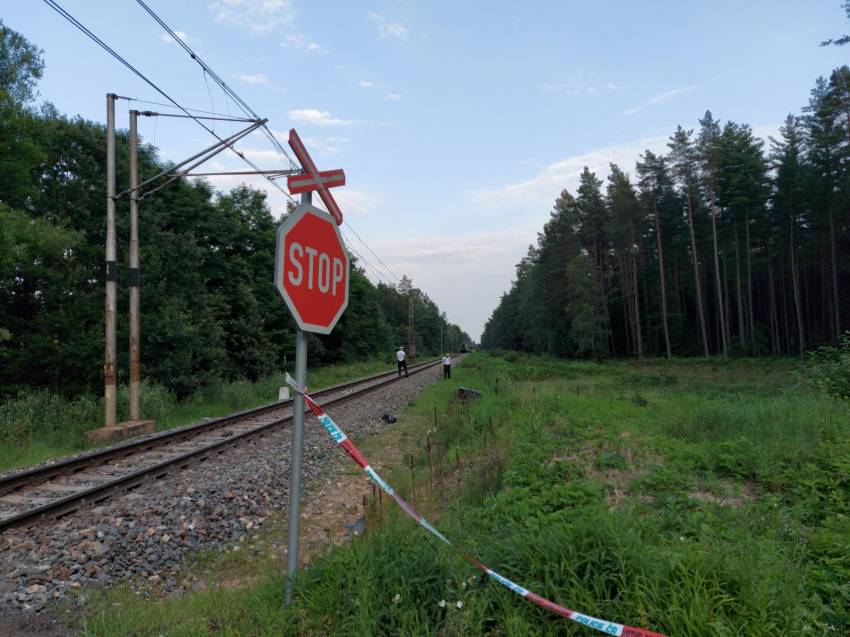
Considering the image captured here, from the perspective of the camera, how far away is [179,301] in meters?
17.0

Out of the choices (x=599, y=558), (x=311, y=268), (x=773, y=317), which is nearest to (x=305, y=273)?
(x=311, y=268)

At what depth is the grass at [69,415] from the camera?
31.1 ft

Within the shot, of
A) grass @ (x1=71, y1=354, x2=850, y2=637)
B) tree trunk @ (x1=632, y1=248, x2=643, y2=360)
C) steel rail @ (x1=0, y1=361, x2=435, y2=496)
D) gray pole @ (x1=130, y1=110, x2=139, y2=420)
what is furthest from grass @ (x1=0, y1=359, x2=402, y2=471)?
tree trunk @ (x1=632, y1=248, x2=643, y2=360)

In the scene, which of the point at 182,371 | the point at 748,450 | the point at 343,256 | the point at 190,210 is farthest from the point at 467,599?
the point at 190,210

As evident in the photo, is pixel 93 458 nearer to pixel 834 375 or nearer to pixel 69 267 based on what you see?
pixel 69 267

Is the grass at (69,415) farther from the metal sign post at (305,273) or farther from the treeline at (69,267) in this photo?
the metal sign post at (305,273)

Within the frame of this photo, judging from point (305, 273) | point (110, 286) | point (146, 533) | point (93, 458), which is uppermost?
point (110, 286)

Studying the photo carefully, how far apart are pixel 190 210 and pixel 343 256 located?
2693cm

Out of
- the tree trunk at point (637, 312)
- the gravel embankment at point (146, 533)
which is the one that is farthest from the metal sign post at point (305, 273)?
the tree trunk at point (637, 312)

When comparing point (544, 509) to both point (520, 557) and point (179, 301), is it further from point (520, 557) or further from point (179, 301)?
point (179, 301)

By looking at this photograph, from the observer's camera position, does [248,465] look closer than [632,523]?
No

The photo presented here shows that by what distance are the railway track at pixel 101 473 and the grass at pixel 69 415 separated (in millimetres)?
1499

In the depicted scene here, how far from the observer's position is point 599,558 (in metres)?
2.85

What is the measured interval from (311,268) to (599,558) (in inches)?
96.1
